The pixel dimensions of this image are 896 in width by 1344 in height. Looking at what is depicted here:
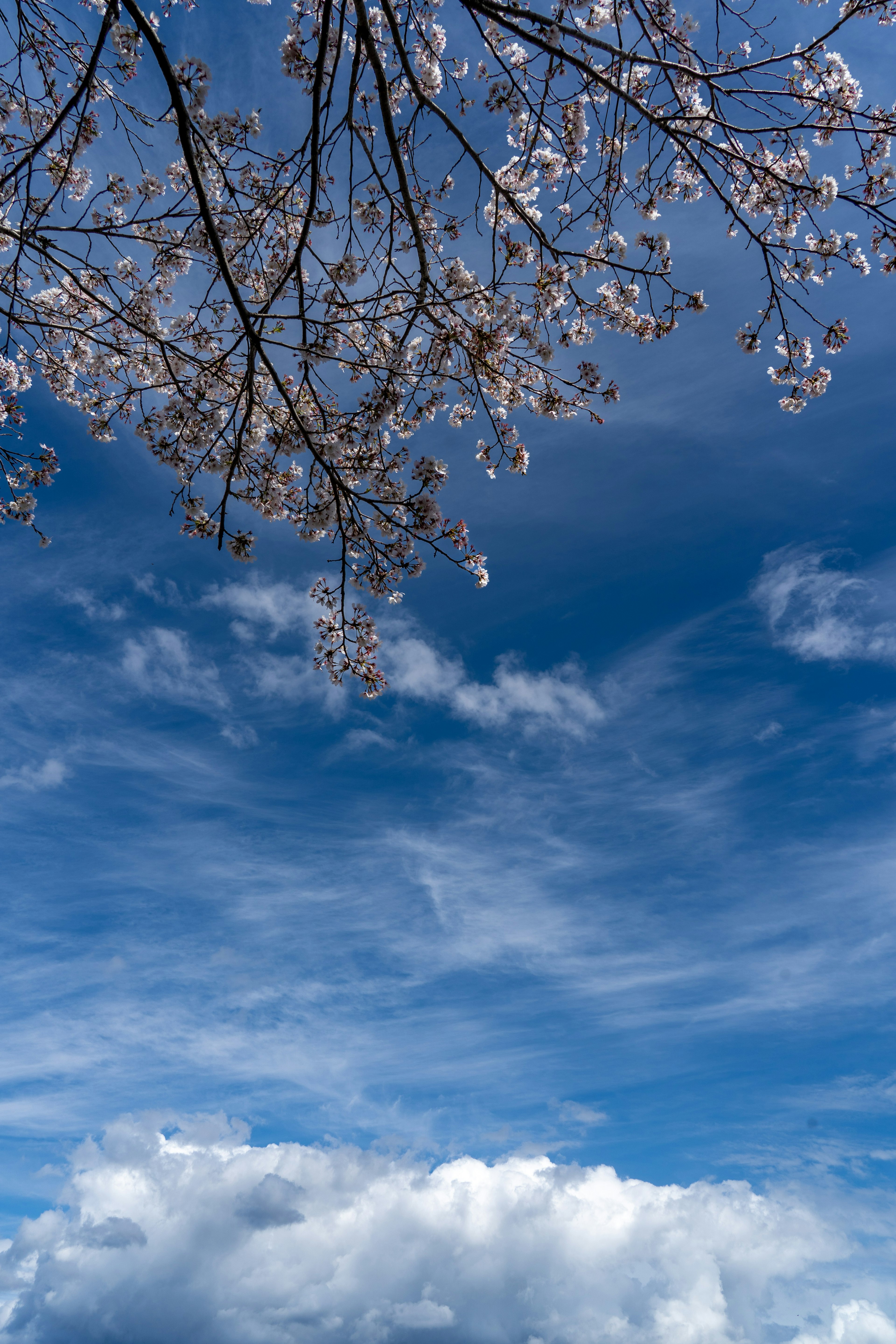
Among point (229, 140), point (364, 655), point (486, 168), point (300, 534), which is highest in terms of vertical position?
point (229, 140)

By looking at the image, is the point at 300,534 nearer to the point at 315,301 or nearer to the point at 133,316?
the point at 315,301

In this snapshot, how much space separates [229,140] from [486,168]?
268 centimetres

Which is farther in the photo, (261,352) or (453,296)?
(453,296)

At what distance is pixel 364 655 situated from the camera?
746 cm

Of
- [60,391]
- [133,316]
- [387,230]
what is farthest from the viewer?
[60,391]

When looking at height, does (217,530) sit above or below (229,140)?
below

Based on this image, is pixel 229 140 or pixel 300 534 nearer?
pixel 229 140

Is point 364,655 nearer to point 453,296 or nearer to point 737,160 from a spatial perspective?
point 453,296

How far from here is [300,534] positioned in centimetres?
777

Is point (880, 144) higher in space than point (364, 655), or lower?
higher

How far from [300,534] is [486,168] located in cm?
392

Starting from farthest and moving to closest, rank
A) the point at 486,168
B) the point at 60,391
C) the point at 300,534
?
the point at 60,391 → the point at 300,534 → the point at 486,168

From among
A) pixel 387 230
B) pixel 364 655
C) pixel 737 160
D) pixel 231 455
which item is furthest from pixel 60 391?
pixel 737 160

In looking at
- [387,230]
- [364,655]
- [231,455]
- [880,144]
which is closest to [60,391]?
[231,455]
